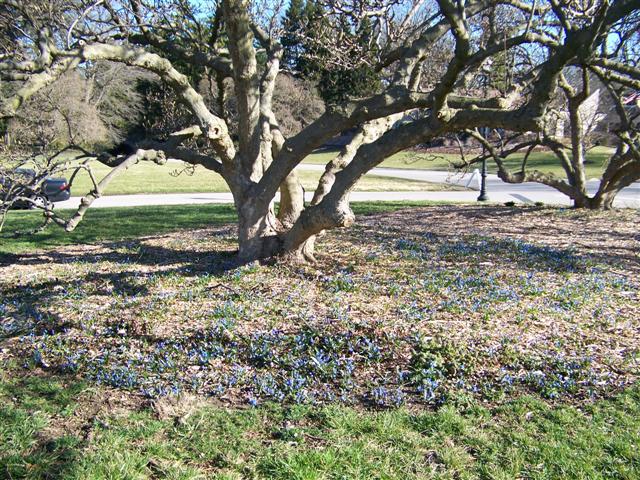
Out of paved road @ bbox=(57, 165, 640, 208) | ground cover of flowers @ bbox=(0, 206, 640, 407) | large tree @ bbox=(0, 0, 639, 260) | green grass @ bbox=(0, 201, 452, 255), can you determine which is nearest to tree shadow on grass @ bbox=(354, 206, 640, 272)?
ground cover of flowers @ bbox=(0, 206, 640, 407)

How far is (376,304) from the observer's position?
5660 millimetres

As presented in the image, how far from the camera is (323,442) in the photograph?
350cm

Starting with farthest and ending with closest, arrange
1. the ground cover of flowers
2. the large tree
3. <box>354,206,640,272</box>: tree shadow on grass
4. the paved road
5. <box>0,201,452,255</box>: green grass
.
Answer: the paved road
<box>0,201,452,255</box>: green grass
<box>354,206,640,272</box>: tree shadow on grass
the large tree
the ground cover of flowers

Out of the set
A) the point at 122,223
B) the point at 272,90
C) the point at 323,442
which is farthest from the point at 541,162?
the point at 323,442

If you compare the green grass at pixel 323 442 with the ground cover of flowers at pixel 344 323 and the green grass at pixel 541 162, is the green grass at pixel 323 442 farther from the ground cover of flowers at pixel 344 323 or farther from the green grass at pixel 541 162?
the green grass at pixel 541 162

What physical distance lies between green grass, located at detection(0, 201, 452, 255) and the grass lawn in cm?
324

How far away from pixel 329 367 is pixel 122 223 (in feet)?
34.0

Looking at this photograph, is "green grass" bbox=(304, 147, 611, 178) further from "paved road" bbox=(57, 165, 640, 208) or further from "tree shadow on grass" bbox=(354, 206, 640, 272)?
"tree shadow on grass" bbox=(354, 206, 640, 272)

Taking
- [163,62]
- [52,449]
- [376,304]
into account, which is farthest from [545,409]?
[163,62]

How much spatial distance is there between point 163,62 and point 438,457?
18.6 feet

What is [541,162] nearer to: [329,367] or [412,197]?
[412,197]

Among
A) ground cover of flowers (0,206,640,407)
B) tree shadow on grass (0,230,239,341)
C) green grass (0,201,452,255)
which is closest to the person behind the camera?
ground cover of flowers (0,206,640,407)

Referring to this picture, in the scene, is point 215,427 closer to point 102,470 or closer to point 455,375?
point 102,470

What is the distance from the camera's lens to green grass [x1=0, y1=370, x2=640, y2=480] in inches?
126
